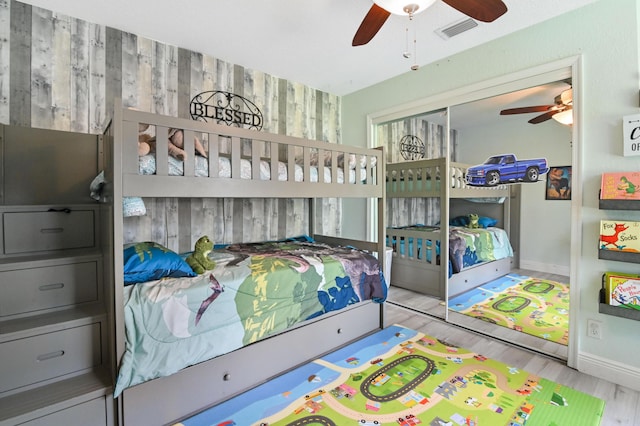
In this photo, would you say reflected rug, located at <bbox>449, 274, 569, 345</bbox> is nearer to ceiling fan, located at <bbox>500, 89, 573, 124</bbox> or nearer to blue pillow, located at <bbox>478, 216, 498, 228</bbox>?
blue pillow, located at <bbox>478, 216, 498, 228</bbox>

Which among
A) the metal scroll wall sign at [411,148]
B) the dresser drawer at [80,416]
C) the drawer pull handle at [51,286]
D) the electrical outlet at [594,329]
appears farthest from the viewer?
the metal scroll wall sign at [411,148]

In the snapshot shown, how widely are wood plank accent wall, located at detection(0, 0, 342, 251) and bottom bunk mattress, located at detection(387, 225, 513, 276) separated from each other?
1.52 metres

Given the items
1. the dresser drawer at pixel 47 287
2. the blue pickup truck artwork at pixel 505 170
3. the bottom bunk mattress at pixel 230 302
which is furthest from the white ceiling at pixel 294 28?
the dresser drawer at pixel 47 287

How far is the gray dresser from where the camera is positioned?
1348mm

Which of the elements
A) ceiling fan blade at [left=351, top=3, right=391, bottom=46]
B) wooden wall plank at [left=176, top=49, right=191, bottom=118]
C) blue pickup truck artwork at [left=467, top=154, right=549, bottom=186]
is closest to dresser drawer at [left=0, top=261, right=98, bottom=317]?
wooden wall plank at [left=176, top=49, right=191, bottom=118]

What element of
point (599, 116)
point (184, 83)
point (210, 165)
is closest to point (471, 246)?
point (599, 116)

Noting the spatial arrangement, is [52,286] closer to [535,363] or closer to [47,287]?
[47,287]

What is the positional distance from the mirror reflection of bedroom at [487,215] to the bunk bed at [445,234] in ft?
0.04

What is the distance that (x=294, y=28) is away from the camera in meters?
2.49

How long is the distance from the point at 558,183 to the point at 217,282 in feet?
8.38

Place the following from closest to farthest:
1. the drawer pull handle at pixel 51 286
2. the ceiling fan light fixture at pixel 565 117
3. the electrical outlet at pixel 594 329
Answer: the drawer pull handle at pixel 51 286
the electrical outlet at pixel 594 329
the ceiling fan light fixture at pixel 565 117

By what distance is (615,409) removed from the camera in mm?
1713

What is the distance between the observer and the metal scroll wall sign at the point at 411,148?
345 centimetres

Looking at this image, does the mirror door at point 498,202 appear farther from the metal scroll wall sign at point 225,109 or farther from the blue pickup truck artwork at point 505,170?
the metal scroll wall sign at point 225,109
